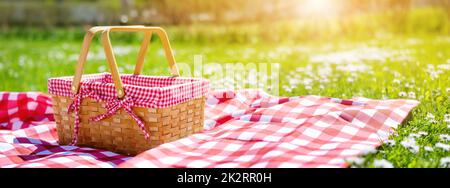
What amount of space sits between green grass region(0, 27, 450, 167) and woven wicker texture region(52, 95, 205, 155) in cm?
47

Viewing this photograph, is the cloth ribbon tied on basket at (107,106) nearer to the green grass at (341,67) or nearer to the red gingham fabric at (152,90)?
the red gingham fabric at (152,90)

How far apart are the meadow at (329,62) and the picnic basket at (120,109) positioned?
0.46m

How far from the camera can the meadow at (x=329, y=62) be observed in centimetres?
331

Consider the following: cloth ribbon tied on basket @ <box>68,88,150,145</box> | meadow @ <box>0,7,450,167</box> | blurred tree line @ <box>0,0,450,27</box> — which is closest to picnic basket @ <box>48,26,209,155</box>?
cloth ribbon tied on basket @ <box>68,88,150,145</box>

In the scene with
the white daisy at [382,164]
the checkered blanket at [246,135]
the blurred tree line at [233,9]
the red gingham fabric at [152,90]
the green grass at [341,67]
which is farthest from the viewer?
the blurred tree line at [233,9]

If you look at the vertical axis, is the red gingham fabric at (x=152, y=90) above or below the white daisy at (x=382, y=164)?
above

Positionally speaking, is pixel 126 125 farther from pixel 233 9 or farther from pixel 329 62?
pixel 233 9

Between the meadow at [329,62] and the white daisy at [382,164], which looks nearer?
the white daisy at [382,164]

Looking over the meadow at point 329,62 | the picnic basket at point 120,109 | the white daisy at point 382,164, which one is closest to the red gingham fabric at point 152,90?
the picnic basket at point 120,109

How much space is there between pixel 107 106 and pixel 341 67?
3.53 metres

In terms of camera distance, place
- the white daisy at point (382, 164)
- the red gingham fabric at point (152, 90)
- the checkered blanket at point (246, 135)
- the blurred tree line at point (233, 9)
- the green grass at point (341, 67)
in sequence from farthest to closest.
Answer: the blurred tree line at point (233, 9) → the green grass at point (341, 67) → the red gingham fabric at point (152, 90) → the checkered blanket at point (246, 135) → the white daisy at point (382, 164)

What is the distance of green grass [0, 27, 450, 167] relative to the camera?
3480 millimetres

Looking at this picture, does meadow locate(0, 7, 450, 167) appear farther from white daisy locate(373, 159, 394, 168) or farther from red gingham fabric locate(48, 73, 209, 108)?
red gingham fabric locate(48, 73, 209, 108)
